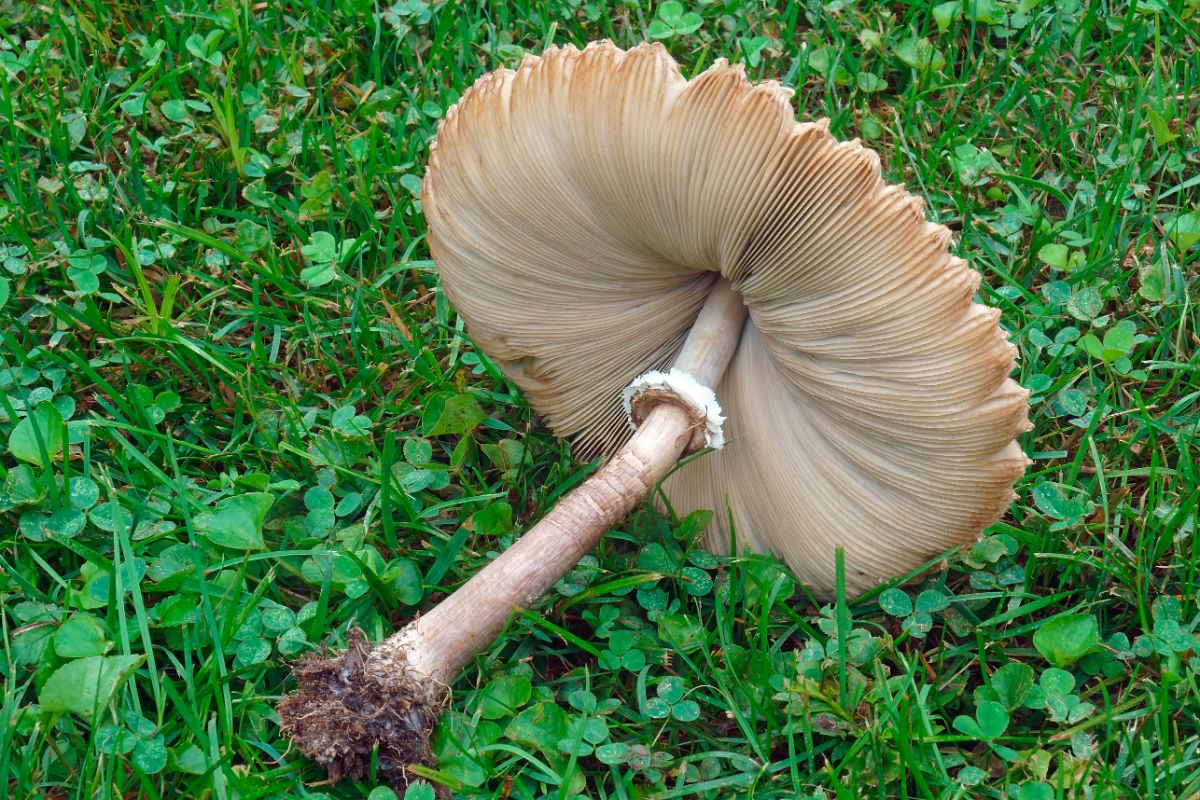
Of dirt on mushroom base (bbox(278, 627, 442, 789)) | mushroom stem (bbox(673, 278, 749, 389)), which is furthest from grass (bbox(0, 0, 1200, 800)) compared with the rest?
mushroom stem (bbox(673, 278, 749, 389))

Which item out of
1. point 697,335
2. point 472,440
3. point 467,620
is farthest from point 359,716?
point 697,335

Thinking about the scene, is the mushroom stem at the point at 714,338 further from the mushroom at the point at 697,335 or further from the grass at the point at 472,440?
the grass at the point at 472,440

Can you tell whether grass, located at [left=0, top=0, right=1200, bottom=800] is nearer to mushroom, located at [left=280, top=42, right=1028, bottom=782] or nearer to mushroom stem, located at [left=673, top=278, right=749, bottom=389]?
mushroom, located at [left=280, top=42, right=1028, bottom=782]

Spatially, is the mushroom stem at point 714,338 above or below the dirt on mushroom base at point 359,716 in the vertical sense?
above

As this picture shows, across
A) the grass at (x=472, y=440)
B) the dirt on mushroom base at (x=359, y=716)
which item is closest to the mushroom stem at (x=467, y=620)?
the dirt on mushroom base at (x=359, y=716)

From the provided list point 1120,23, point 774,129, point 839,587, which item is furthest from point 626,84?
point 1120,23

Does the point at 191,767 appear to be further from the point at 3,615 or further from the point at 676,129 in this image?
the point at 676,129

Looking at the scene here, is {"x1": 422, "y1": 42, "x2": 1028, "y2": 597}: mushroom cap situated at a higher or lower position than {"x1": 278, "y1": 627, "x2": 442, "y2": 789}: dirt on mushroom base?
higher
